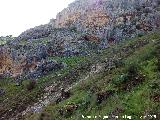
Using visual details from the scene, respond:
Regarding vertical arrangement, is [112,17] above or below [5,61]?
above

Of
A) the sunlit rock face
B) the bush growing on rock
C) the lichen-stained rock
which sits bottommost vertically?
the bush growing on rock

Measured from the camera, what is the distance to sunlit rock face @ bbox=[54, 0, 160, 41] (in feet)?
265

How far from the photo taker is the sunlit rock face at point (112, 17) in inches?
3177

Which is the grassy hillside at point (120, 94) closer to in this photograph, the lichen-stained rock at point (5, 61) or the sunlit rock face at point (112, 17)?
the lichen-stained rock at point (5, 61)

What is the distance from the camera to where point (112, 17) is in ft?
291

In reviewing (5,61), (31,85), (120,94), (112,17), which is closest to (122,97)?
(120,94)

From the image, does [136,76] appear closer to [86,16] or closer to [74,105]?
[74,105]

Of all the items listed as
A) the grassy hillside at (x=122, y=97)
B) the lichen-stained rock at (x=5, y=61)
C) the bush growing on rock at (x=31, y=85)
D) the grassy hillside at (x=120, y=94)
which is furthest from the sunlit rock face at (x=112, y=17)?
the grassy hillside at (x=122, y=97)

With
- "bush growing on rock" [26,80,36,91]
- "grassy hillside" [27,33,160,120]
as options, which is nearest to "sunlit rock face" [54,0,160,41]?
"bush growing on rock" [26,80,36,91]

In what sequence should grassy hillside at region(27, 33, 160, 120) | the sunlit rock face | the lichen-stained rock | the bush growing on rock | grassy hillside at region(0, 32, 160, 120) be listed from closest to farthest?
grassy hillside at region(27, 33, 160, 120) < grassy hillside at region(0, 32, 160, 120) < the bush growing on rock < the sunlit rock face < the lichen-stained rock

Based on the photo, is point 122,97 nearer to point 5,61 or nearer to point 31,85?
point 31,85

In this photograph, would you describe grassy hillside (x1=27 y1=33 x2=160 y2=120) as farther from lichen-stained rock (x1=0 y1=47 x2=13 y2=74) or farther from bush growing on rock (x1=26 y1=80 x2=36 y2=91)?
lichen-stained rock (x1=0 y1=47 x2=13 y2=74)

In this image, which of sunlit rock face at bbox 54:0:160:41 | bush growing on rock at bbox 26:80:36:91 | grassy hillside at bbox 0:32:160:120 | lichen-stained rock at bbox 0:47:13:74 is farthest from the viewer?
lichen-stained rock at bbox 0:47:13:74

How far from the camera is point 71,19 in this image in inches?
3917
